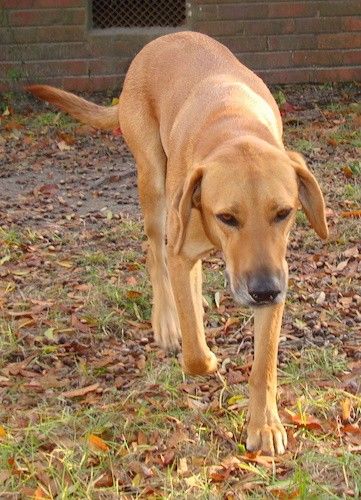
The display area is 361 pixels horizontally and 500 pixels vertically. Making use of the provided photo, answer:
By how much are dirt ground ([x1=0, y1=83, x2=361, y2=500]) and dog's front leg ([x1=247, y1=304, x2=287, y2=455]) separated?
69mm

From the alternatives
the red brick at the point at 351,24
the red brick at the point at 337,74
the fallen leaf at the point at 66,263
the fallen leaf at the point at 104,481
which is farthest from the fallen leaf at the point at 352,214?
the red brick at the point at 351,24

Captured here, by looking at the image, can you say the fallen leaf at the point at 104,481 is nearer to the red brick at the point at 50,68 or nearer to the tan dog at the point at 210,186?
the tan dog at the point at 210,186

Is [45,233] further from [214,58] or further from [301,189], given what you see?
[301,189]

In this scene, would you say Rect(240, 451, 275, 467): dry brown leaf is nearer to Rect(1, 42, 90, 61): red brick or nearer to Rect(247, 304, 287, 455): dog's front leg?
Rect(247, 304, 287, 455): dog's front leg

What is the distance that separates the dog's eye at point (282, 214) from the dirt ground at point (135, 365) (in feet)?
2.72

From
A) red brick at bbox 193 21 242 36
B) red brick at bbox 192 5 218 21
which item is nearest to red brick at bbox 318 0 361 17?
red brick at bbox 193 21 242 36

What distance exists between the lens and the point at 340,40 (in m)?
9.24

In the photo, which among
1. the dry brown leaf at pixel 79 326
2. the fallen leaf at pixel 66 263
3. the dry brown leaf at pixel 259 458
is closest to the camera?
the dry brown leaf at pixel 259 458

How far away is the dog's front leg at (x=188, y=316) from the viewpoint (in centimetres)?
418

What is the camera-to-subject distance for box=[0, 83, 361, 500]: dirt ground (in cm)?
357

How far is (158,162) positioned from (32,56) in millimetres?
4468

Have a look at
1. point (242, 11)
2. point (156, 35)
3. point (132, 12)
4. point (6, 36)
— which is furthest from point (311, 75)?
point (6, 36)

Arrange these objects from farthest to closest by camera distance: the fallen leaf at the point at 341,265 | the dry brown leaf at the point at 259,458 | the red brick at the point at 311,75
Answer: the red brick at the point at 311,75
the fallen leaf at the point at 341,265
the dry brown leaf at the point at 259,458

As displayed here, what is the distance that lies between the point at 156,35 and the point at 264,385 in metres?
5.78
